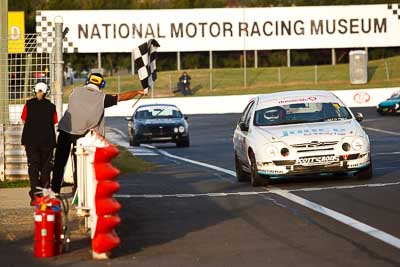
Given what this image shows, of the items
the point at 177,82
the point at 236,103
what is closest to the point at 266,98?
the point at 236,103

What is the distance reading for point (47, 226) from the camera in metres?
9.18

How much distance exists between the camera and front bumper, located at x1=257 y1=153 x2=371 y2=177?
15.4 m

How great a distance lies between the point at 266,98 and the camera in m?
17.4

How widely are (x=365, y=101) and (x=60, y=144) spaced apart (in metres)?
43.2

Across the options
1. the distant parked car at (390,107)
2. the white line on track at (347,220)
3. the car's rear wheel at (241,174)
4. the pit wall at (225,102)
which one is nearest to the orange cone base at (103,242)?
the white line on track at (347,220)

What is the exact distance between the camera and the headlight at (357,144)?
15.6 meters

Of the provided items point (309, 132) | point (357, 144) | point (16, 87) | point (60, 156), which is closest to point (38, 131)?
point (60, 156)

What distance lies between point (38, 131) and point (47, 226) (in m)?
4.05

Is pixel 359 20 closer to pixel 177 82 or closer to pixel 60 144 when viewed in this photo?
pixel 177 82

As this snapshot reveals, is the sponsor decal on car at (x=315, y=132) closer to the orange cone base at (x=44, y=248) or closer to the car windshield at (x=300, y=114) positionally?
the car windshield at (x=300, y=114)

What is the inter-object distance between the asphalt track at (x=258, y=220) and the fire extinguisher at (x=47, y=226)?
0.59m

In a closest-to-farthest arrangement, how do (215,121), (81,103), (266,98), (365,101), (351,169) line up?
(81,103)
(351,169)
(266,98)
(215,121)
(365,101)

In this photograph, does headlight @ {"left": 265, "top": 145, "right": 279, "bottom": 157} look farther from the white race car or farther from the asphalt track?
the asphalt track

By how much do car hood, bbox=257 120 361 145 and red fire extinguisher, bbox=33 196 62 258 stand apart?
6.69 metres
